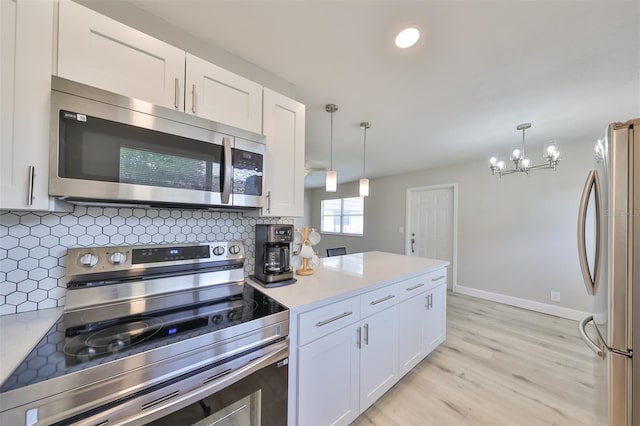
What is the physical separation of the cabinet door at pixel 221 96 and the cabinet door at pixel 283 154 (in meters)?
0.08

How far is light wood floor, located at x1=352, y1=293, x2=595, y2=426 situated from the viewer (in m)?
1.55

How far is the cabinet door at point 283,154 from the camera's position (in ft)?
4.88

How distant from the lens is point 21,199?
803mm

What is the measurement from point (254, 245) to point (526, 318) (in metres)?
3.77

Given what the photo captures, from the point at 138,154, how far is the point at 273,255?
0.87 m

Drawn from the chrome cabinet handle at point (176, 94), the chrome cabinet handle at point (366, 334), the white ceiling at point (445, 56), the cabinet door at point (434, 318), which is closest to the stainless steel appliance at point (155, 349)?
the chrome cabinet handle at point (366, 334)

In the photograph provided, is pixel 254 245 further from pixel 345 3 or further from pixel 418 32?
pixel 418 32

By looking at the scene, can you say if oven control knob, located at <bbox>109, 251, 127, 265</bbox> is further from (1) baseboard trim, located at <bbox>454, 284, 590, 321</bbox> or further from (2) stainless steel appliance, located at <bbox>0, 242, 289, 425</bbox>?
(1) baseboard trim, located at <bbox>454, 284, 590, 321</bbox>

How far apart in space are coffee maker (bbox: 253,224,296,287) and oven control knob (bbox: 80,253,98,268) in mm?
778

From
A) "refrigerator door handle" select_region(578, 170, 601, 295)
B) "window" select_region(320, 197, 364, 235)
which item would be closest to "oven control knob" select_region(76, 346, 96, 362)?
"refrigerator door handle" select_region(578, 170, 601, 295)

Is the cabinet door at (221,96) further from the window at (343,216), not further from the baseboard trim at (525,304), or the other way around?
the window at (343,216)

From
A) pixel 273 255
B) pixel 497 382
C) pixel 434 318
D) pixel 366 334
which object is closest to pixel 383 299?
pixel 366 334

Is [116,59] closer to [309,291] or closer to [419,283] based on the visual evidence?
[309,291]

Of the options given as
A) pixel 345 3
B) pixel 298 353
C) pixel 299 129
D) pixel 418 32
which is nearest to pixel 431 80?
pixel 418 32
